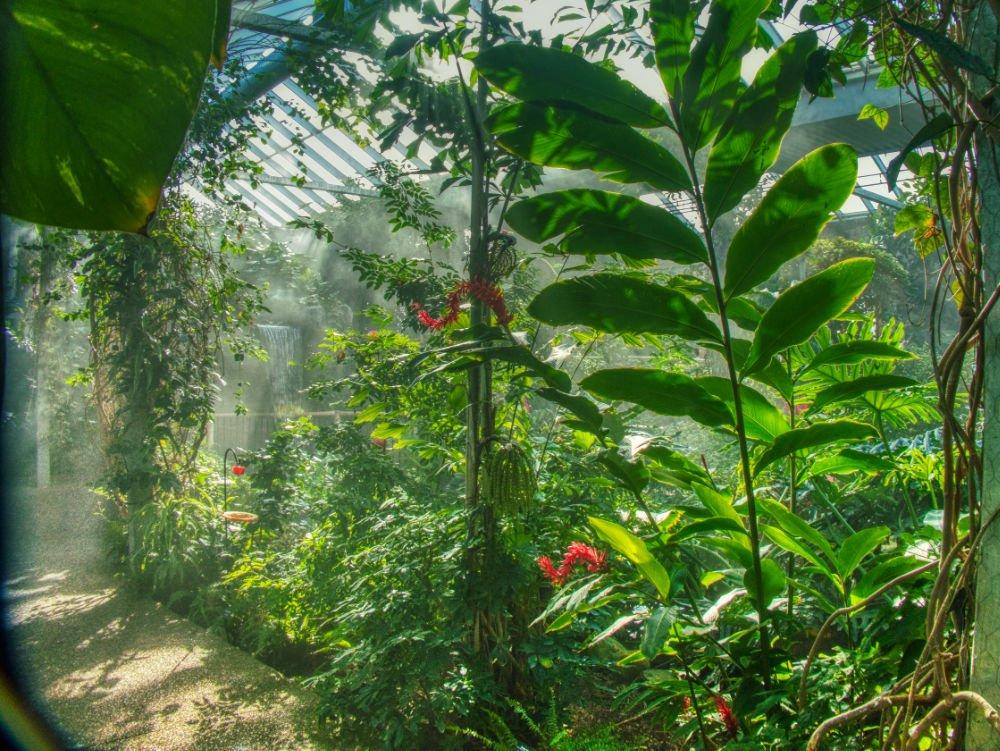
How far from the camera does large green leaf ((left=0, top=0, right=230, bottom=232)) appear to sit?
12 cm

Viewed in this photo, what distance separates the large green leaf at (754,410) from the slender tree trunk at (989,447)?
0.87ft

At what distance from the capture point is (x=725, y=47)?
0.62 meters

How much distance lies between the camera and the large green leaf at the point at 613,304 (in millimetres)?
645

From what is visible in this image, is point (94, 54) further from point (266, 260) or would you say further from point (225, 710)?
point (266, 260)

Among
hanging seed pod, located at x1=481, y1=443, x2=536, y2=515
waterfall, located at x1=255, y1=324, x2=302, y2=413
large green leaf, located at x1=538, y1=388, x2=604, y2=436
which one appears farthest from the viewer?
waterfall, located at x1=255, y1=324, x2=302, y2=413

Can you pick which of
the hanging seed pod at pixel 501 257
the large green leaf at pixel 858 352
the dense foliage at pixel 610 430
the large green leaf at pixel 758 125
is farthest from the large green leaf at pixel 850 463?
the hanging seed pod at pixel 501 257

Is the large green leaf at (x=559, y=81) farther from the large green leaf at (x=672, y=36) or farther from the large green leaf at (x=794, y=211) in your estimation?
the large green leaf at (x=794, y=211)

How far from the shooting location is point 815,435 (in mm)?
658

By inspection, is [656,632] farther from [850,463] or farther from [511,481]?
[511,481]

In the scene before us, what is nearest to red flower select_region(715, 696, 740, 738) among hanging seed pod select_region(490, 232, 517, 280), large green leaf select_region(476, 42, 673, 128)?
large green leaf select_region(476, 42, 673, 128)

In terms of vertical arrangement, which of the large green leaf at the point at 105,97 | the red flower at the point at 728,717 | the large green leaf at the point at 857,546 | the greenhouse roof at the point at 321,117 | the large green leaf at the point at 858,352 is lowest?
the red flower at the point at 728,717

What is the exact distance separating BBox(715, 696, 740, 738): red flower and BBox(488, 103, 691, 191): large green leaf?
1.71ft

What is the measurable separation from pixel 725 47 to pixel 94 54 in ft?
1.98

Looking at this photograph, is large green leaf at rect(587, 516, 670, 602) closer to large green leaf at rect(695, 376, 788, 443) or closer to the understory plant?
the understory plant
